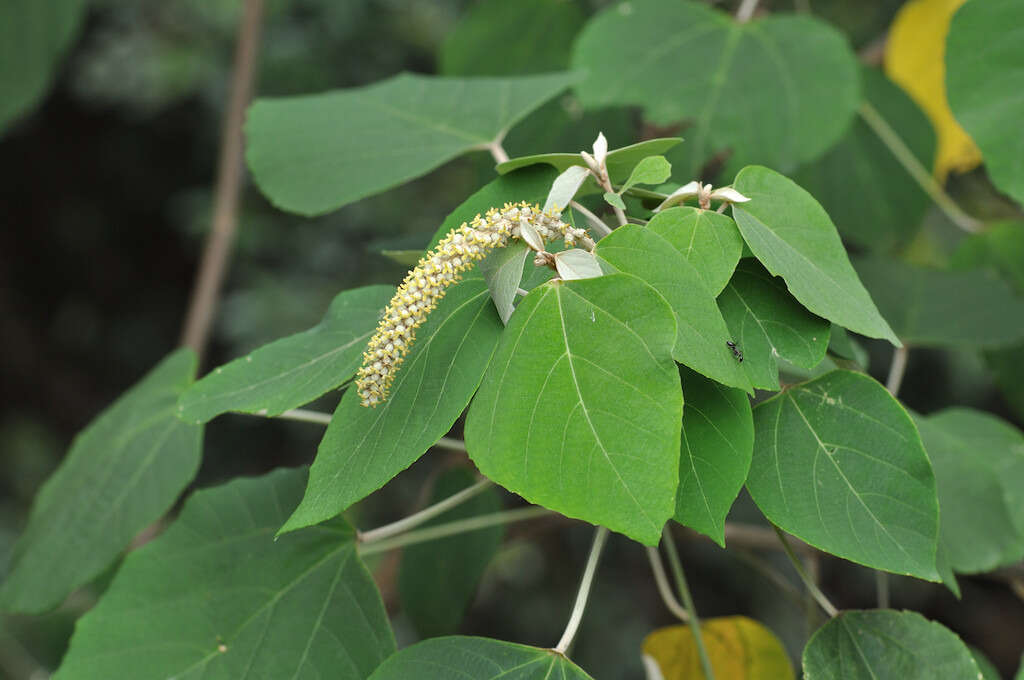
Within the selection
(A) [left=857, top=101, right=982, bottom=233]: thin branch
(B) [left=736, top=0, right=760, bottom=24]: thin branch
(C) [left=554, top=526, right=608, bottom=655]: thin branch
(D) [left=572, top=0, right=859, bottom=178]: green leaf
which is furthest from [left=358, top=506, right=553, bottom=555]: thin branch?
(A) [left=857, top=101, right=982, bottom=233]: thin branch

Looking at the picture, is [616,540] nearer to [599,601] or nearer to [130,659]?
[599,601]

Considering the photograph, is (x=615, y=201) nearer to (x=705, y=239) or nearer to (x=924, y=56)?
(x=705, y=239)

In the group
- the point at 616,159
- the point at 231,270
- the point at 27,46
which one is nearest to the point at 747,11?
the point at 616,159

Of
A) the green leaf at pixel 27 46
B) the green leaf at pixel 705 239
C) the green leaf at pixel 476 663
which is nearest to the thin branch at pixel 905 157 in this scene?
the green leaf at pixel 705 239

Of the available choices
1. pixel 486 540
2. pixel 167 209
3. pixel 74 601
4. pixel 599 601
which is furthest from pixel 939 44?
pixel 167 209

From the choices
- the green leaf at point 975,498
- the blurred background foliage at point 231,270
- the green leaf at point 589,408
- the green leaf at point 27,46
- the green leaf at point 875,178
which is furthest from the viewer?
the blurred background foliage at point 231,270

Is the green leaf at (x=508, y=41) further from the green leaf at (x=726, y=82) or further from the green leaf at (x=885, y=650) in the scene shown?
the green leaf at (x=885, y=650)

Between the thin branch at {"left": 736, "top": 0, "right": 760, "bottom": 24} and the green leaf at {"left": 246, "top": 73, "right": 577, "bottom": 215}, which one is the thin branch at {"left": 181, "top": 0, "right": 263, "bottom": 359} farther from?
the thin branch at {"left": 736, "top": 0, "right": 760, "bottom": 24}
